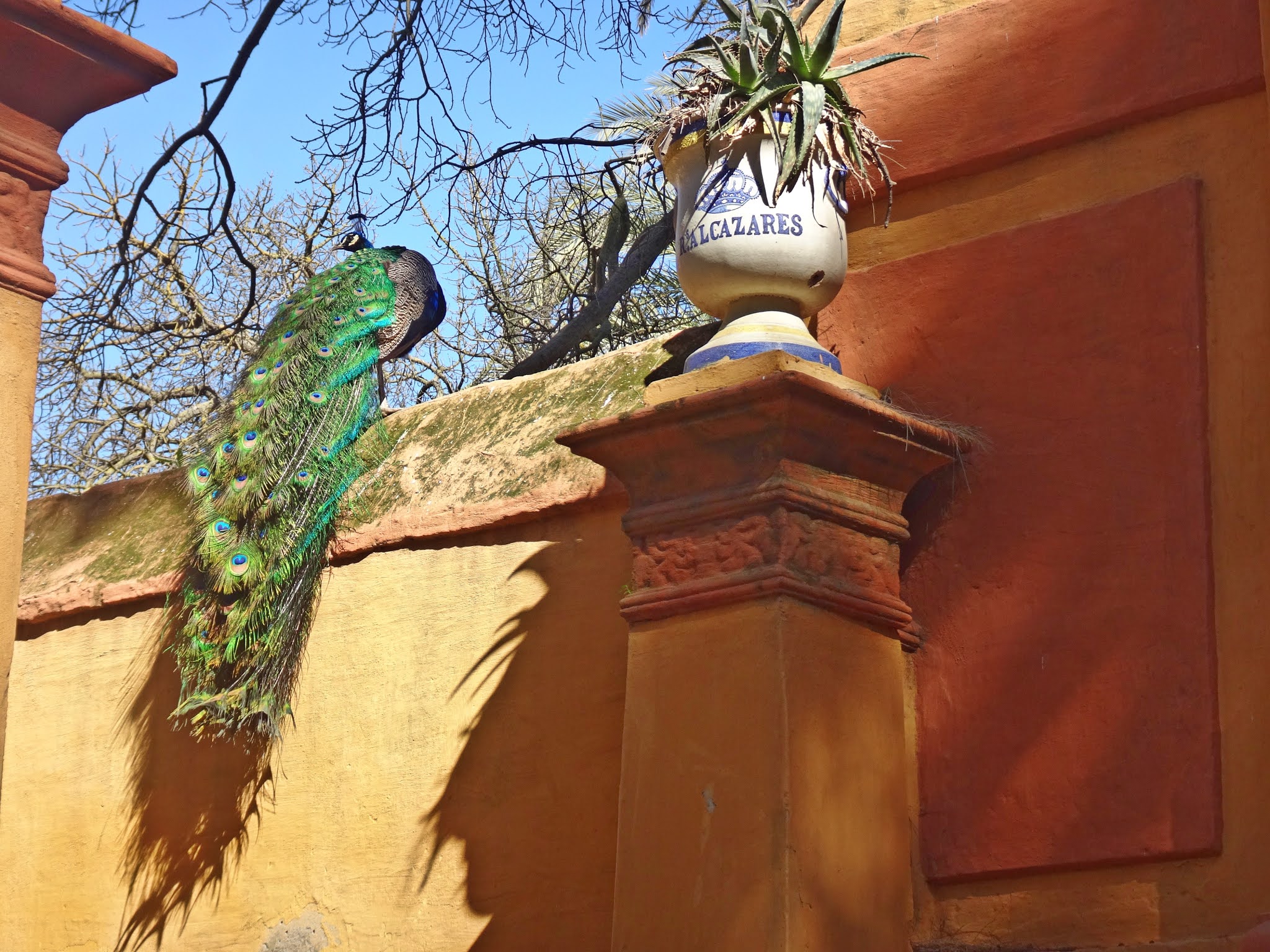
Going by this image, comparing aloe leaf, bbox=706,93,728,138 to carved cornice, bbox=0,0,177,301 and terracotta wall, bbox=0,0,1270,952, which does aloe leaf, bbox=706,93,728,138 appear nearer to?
terracotta wall, bbox=0,0,1270,952

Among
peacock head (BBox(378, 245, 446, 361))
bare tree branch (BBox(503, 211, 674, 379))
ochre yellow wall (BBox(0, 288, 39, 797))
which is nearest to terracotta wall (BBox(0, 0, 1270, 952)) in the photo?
peacock head (BBox(378, 245, 446, 361))

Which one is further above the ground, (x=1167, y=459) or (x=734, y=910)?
(x=1167, y=459)

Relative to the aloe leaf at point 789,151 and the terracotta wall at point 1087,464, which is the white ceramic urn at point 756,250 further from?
the terracotta wall at point 1087,464

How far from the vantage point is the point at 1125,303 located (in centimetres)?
346

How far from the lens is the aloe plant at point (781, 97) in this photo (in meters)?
3.63

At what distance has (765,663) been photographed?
10.7 feet

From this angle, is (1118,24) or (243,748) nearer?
(1118,24)

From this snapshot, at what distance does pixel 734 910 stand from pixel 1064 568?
3.33 ft

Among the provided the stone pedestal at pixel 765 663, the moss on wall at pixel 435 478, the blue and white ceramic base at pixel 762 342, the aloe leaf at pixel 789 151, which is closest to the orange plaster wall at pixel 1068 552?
the stone pedestal at pixel 765 663

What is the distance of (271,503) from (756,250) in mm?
1873

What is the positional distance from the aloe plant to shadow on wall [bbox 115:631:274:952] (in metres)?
2.30

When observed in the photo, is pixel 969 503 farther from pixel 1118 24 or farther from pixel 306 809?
pixel 306 809

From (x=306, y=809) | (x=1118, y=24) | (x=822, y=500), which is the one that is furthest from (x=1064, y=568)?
(x=306, y=809)

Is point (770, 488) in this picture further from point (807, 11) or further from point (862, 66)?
point (807, 11)
